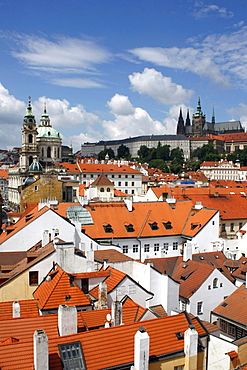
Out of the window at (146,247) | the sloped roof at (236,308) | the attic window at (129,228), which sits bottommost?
A: the sloped roof at (236,308)

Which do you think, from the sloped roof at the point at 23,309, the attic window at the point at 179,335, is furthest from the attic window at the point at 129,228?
the attic window at the point at 179,335

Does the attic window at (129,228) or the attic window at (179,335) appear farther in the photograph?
the attic window at (129,228)

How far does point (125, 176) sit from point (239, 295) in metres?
72.7

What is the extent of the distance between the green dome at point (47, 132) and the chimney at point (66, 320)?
107147 millimetres

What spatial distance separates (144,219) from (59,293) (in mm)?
19476

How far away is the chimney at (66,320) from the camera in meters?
13.6

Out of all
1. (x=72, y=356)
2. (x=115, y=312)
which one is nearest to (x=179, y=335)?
(x=115, y=312)

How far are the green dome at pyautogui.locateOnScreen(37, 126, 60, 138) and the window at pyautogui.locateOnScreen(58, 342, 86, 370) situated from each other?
357ft

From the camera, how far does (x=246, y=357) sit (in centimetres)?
1534

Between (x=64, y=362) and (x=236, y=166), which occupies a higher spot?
(x=236, y=166)

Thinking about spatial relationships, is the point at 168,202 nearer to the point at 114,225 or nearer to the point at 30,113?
the point at 114,225

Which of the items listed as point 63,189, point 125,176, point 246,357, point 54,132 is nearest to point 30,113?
point 54,132

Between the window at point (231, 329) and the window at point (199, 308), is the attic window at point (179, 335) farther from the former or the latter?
the window at point (199, 308)

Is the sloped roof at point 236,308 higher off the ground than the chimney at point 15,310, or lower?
lower
